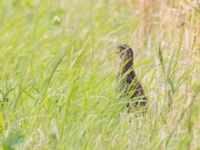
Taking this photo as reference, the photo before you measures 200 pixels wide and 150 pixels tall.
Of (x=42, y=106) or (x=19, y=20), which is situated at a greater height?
(x=19, y=20)

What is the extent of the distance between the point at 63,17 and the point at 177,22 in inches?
87.9

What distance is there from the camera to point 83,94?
4262 millimetres

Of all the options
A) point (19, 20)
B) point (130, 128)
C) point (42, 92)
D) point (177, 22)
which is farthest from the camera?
point (19, 20)

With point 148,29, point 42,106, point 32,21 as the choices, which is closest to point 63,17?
point 32,21

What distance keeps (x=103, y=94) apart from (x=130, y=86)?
16 centimetres

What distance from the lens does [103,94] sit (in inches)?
171

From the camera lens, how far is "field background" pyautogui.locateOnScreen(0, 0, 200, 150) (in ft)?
12.3

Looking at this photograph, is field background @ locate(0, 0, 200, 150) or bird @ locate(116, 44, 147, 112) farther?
bird @ locate(116, 44, 147, 112)

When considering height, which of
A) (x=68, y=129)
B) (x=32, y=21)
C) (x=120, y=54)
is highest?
(x=32, y=21)

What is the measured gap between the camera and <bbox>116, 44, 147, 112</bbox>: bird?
4164 millimetres

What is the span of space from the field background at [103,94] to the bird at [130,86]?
5cm

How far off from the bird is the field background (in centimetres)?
5

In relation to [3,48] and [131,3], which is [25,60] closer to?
[3,48]

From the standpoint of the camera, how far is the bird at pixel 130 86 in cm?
416
